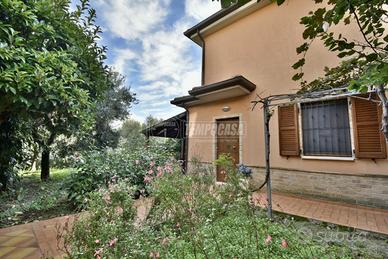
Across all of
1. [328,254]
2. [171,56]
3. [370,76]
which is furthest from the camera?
[171,56]

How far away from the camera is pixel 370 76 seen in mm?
1138

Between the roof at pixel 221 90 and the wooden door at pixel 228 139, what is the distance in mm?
999

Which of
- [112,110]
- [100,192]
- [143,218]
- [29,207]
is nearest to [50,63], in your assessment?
[100,192]

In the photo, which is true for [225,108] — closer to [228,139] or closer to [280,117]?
[228,139]

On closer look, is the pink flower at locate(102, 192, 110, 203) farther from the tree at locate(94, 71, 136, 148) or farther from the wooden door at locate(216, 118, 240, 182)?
the tree at locate(94, 71, 136, 148)

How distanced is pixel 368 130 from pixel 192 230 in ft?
16.7

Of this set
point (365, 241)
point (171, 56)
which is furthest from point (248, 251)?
point (171, 56)

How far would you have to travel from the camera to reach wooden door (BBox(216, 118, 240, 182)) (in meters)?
7.66

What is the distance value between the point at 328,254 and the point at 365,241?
5.91ft

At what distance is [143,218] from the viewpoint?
3.71 m

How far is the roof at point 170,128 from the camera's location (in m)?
10.1

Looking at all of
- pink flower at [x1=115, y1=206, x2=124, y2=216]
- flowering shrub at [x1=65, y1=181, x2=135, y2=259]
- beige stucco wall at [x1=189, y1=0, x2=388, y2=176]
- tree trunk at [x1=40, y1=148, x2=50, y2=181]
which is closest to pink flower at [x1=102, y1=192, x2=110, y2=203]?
flowering shrub at [x1=65, y1=181, x2=135, y2=259]

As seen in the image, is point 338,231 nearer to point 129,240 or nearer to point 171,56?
point 129,240

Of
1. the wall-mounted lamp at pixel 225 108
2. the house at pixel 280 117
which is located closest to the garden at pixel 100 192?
the house at pixel 280 117
